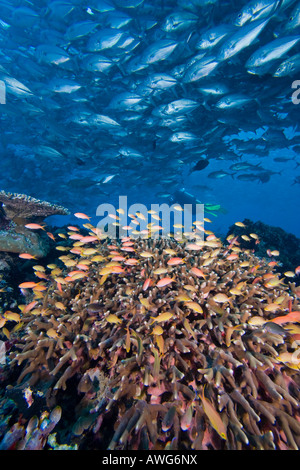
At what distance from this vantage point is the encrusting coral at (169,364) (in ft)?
6.59

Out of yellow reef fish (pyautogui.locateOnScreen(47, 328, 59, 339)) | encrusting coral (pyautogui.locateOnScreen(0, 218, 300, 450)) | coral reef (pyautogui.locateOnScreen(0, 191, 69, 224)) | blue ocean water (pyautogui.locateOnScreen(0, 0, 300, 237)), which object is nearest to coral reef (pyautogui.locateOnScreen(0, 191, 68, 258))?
coral reef (pyautogui.locateOnScreen(0, 191, 69, 224))

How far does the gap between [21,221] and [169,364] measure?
238 inches

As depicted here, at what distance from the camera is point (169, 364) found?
255 cm

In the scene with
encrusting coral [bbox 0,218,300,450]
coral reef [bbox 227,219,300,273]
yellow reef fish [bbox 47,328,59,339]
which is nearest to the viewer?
encrusting coral [bbox 0,218,300,450]

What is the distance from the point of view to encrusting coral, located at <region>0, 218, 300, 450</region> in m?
2.01

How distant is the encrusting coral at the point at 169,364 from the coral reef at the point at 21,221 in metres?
2.63

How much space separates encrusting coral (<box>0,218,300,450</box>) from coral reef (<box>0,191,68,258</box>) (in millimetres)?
2630

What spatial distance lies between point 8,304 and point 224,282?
5.12 m

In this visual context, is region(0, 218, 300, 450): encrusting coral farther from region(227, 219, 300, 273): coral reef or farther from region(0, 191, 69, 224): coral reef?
region(227, 219, 300, 273): coral reef

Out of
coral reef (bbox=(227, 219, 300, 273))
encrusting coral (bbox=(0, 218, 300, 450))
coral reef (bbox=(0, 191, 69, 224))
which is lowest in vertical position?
encrusting coral (bbox=(0, 218, 300, 450))

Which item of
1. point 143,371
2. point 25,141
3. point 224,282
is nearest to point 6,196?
point 143,371

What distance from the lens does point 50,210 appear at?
638cm

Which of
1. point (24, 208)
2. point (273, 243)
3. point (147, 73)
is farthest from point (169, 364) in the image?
point (147, 73)

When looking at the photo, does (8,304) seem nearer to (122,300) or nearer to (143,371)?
(122,300)
